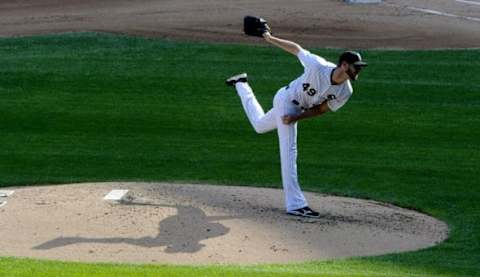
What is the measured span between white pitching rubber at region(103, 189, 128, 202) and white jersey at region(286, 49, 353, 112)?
86.4 inches

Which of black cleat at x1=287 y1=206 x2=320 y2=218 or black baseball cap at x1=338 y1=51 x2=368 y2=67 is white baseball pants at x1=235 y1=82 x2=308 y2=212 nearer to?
black cleat at x1=287 y1=206 x2=320 y2=218

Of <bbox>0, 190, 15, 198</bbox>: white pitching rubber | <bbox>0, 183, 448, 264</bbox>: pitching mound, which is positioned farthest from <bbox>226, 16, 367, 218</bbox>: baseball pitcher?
<bbox>0, 190, 15, 198</bbox>: white pitching rubber

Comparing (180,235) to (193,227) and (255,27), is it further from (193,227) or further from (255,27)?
(255,27)

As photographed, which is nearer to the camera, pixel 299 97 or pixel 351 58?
pixel 351 58

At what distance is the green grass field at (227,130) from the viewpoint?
1253cm

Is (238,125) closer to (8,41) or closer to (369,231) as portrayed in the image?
(369,231)

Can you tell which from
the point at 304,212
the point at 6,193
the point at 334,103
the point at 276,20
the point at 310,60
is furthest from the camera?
the point at 276,20

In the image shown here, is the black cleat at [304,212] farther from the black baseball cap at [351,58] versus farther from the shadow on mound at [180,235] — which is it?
the black baseball cap at [351,58]

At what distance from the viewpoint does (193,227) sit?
38.4ft

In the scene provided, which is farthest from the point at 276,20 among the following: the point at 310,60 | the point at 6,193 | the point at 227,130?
the point at 310,60

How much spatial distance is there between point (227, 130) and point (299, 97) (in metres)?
4.79

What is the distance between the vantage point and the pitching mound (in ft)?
35.5

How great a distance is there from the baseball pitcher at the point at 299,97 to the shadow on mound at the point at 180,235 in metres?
0.79

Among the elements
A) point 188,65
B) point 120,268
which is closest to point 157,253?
point 120,268
